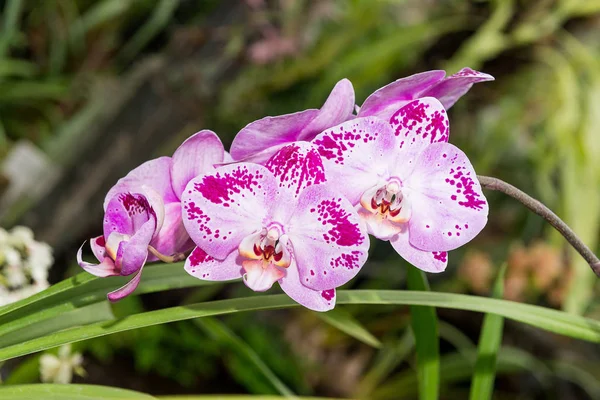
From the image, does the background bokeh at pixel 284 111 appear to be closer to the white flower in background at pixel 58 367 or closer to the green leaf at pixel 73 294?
the white flower in background at pixel 58 367

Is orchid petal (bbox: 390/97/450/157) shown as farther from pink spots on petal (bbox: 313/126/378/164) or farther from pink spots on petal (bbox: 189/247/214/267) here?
pink spots on petal (bbox: 189/247/214/267)

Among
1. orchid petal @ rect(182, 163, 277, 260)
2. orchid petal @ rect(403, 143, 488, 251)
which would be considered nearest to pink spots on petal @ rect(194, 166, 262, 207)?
orchid petal @ rect(182, 163, 277, 260)

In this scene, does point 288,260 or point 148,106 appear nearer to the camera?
point 288,260

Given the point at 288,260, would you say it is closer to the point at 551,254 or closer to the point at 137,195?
the point at 137,195

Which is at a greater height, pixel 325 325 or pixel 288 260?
pixel 288 260

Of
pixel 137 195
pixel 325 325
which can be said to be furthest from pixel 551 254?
pixel 137 195
